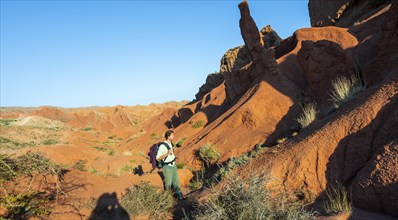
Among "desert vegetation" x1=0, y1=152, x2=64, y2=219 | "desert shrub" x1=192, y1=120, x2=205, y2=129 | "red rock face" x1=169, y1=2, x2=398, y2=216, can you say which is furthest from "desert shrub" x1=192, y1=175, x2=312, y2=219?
"desert shrub" x1=192, y1=120, x2=205, y2=129

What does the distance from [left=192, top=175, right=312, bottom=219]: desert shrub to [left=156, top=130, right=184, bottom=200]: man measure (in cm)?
297

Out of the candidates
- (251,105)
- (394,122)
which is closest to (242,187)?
(394,122)

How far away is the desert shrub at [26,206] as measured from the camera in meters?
5.76

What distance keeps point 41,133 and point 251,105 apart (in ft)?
105

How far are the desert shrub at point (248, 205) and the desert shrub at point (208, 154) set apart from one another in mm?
7437

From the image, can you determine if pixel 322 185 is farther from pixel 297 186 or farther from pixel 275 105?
pixel 275 105

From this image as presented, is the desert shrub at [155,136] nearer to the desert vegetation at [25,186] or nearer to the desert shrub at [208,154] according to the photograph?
the desert shrub at [208,154]

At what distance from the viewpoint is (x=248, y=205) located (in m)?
4.71

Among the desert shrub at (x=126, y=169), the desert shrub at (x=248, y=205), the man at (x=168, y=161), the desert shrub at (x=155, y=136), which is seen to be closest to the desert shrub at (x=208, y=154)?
the desert shrub at (x=126, y=169)

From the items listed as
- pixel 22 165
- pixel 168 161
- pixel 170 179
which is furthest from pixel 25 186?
pixel 170 179

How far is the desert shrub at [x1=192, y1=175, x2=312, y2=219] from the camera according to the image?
459cm

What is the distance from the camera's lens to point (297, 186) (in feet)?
20.2

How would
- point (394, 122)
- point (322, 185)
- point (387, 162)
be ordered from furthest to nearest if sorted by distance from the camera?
point (322, 185) → point (394, 122) → point (387, 162)

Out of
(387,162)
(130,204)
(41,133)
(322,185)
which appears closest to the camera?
(387,162)
